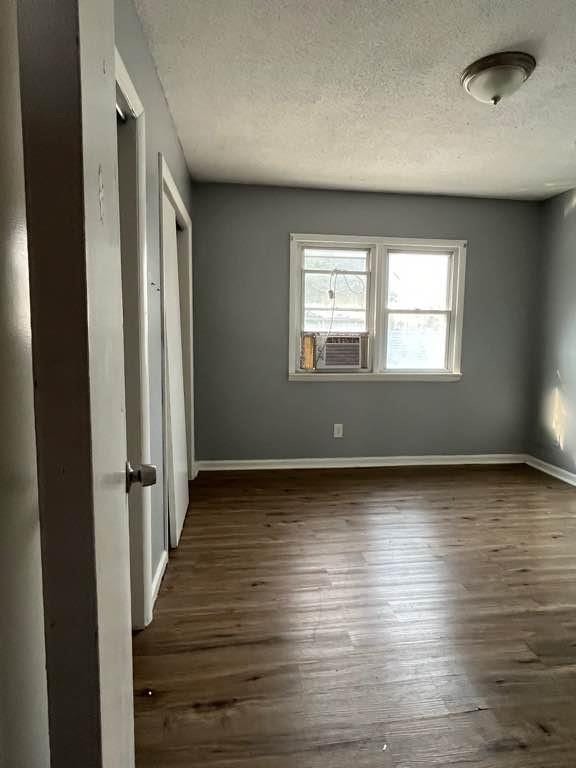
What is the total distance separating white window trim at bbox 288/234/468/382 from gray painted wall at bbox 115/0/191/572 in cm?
170

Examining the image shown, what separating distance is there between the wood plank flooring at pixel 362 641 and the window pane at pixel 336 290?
181 cm

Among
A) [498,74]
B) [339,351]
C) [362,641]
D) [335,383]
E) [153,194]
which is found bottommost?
[362,641]

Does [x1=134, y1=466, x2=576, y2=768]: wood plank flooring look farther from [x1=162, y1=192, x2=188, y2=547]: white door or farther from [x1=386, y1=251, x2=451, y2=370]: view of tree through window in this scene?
[x1=386, y1=251, x2=451, y2=370]: view of tree through window

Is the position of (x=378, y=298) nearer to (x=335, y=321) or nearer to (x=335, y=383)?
(x=335, y=321)

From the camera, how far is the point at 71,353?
541mm

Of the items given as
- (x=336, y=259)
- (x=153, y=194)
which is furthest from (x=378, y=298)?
(x=153, y=194)

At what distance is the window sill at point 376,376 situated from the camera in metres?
3.97

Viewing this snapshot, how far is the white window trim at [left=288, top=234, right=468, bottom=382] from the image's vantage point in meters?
3.90

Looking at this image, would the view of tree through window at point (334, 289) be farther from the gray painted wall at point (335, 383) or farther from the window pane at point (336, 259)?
the gray painted wall at point (335, 383)

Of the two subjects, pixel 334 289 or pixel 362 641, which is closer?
pixel 362 641

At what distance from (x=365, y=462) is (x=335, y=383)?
80 centimetres

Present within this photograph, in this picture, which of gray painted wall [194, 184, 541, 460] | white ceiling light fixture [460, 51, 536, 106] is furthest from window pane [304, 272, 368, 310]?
white ceiling light fixture [460, 51, 536, 106]

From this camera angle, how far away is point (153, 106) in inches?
80.4

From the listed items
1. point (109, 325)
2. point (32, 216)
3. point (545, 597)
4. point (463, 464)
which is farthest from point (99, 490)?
point (463, 464)
